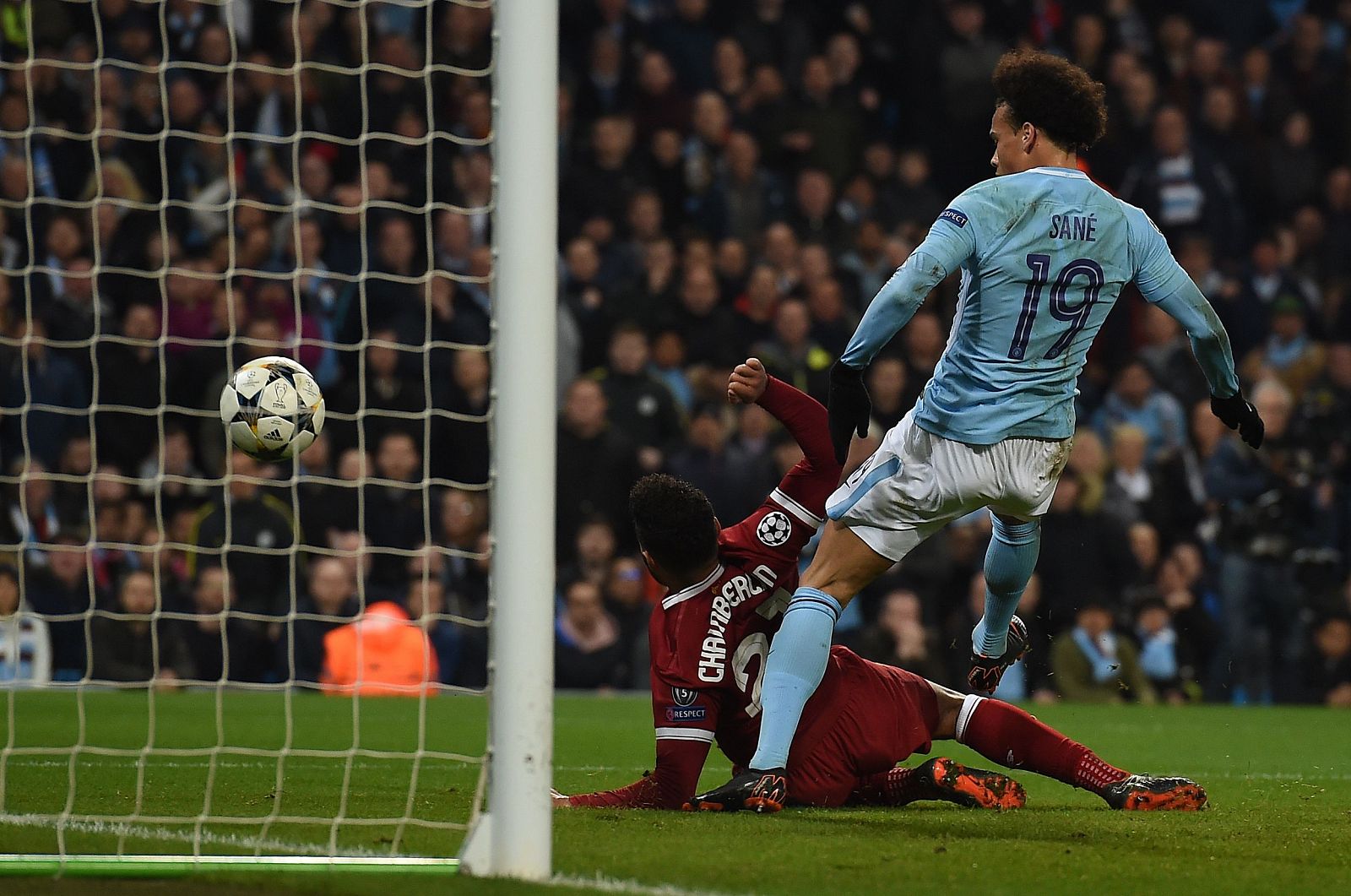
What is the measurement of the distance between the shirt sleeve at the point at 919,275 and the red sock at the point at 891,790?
4.30 feet

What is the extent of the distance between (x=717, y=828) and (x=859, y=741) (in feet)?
2.46

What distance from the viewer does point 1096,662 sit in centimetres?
1120

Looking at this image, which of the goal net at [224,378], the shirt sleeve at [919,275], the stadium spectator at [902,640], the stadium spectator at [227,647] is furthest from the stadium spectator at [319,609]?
the shirt sleeve at [919,275]

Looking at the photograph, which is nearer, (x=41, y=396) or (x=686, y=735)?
(x=686, y=735)

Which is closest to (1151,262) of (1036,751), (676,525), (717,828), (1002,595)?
(1002,595)

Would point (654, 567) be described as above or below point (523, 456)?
below

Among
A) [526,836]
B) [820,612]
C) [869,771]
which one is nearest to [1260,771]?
[869,771]

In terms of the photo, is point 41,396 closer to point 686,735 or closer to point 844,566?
point 686,735

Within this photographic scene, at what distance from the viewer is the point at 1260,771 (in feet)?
23.1

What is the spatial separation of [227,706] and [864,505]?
586cm

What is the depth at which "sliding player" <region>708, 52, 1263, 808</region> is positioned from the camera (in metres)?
4.88

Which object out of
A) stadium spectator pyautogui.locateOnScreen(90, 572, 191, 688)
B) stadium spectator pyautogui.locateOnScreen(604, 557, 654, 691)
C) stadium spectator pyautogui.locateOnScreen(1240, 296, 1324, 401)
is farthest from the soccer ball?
stadium spectator pyautogui.locateOnScreen(1240, 296, 1324, 401)

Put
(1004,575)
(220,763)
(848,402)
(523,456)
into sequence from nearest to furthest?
(523,456)
(848,402)
(1004,575)
(220,763)

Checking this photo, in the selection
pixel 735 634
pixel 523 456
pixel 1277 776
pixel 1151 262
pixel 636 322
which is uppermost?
pixel 636 322
